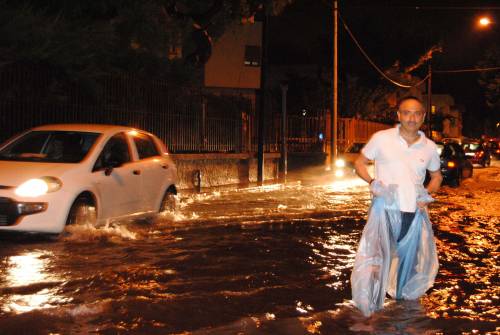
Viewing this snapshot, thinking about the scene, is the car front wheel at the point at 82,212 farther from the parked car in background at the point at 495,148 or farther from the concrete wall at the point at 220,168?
the parked car in background at the point at 495,148

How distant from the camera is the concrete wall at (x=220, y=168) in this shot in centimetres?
2050

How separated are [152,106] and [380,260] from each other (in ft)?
47.3

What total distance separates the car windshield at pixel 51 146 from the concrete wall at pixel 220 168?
8410 millimetres

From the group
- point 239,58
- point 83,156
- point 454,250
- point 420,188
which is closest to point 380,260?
point 420,188

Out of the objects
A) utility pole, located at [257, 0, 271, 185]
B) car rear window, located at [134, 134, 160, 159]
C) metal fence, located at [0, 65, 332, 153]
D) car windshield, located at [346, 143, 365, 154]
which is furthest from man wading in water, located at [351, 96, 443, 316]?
car windshield, located at [346, 143, 365, 154]

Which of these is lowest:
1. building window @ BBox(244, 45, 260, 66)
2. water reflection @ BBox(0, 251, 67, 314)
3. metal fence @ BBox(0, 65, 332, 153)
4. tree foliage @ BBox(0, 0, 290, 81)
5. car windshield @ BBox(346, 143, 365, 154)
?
water reflection @ BBox(0, 251, 67, 314)

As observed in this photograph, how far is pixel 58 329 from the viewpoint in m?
6.00

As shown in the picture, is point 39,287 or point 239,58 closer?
point 39,287

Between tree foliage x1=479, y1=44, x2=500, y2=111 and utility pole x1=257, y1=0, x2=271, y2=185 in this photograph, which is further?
tree foliage x1=479, y1=44, x2=500, y2=111

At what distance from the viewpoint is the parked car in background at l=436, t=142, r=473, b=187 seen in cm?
2472

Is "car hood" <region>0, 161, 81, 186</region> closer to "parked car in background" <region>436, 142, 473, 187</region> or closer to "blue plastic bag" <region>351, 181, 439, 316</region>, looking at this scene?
"blue plastic bag" <region>351, 181, 439, 316</region>

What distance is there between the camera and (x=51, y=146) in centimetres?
1130

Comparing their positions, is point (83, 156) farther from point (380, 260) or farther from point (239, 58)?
point (239, 58)

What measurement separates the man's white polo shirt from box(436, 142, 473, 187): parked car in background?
18.3m
